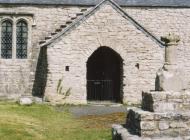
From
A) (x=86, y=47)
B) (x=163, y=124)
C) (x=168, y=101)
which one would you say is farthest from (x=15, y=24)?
(x=163, y=124)

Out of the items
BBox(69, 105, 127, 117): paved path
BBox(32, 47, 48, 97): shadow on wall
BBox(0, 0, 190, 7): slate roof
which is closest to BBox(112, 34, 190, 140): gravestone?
BBox(69, 105, 127, 117): paved path

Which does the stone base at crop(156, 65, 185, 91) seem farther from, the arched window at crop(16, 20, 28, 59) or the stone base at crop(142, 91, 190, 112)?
the arched window at crop(16, 20, 28, 59)

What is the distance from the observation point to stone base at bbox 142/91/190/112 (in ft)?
36.3

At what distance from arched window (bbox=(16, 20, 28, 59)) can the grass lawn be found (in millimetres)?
5394

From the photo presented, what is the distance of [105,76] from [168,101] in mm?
15650

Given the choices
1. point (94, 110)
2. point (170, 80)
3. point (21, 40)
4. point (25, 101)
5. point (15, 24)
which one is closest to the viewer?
point (170, 80)

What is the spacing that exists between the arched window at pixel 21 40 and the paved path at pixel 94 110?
522 cm

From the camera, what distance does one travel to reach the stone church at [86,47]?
23672mm

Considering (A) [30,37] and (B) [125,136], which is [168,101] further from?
(A) [30,37]

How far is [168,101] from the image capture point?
11109mm

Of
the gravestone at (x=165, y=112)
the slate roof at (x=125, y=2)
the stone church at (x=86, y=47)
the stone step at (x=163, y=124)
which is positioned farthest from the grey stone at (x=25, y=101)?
the stone step at (x=163, y=124)

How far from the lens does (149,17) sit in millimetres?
27000

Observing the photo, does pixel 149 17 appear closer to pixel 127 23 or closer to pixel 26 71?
pixel 127 23

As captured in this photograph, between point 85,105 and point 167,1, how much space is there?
793cm
